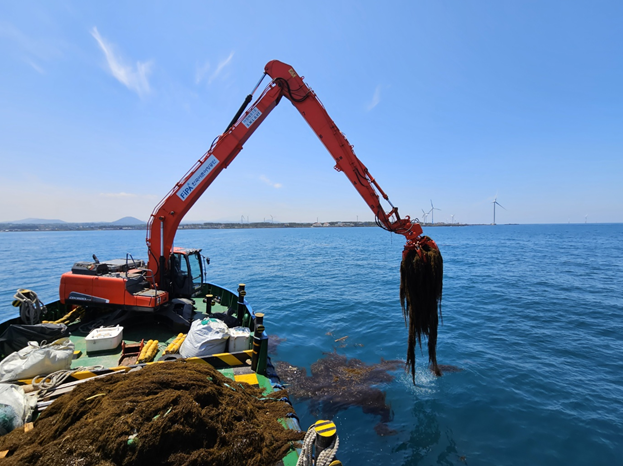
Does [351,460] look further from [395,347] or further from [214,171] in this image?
[214,171]

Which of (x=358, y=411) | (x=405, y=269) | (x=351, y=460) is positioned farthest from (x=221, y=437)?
(x=358, y=411)

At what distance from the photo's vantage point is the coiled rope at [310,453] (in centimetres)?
296

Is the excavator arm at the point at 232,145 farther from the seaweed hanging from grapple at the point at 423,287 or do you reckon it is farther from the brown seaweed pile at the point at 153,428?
the brown seaweed pile at the point at 153,428

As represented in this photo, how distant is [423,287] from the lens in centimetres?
602

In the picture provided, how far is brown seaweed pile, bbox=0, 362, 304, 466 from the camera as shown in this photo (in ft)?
9.12

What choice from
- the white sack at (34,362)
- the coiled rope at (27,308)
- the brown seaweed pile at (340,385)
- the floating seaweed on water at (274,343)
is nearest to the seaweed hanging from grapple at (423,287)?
the brown seaweed pile at (340,385)

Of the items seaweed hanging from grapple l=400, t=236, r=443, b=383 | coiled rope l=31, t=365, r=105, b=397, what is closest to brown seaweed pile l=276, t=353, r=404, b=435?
seaweed hanging from grapple l=400, t=236, r=443, b=383

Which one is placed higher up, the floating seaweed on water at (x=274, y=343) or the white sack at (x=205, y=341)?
the white sack at (x=205, y=341)

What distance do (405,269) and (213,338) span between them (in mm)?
4365

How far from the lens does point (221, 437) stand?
3246 mm

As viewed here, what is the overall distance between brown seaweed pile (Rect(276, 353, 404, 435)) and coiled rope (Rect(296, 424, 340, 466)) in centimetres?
Result: 426

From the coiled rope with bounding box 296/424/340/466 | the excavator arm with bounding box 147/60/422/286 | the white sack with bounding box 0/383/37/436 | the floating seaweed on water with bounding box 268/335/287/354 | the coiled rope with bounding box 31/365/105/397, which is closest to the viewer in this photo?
the coiled rope with bounding box 296/424/340/466

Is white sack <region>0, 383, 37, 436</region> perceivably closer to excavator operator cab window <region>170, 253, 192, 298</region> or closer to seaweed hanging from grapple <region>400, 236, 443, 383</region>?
excavator operator cab window <region>170, 253, 192, 298</region>

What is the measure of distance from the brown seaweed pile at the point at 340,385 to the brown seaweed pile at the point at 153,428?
3.85 meters
